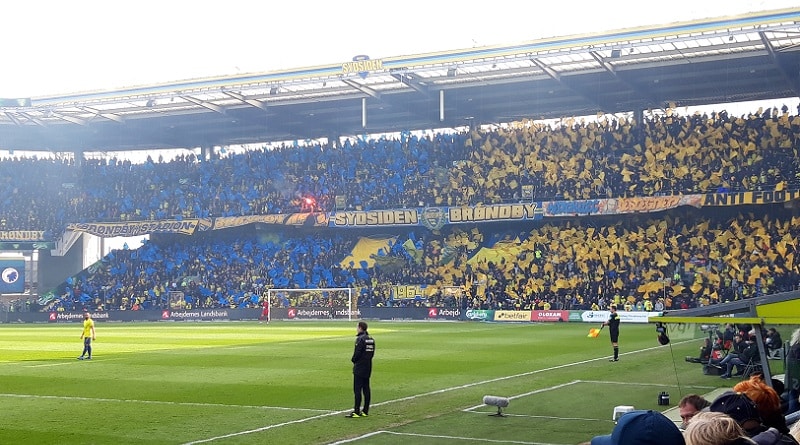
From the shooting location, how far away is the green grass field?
1570 cm

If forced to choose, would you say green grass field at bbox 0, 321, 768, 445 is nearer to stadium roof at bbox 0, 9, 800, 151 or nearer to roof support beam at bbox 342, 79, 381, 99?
stadium roof at bbox 0, 9, 800, 151

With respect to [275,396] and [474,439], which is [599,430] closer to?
[474,439]

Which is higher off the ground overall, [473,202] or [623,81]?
[623,81]

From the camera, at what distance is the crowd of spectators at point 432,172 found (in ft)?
175

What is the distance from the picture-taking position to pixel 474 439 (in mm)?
15219

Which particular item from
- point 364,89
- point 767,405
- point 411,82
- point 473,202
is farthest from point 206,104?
point 767,405

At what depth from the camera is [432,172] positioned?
63688 millimetres

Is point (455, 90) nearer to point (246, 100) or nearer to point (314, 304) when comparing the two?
point (246, 100)

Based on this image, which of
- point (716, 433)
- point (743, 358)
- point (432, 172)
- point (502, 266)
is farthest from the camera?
point (432, 172)

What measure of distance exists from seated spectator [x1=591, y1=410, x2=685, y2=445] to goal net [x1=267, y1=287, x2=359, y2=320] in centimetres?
5421

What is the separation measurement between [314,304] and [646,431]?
56.0 meters

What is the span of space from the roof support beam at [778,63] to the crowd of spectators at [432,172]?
1.90 meters

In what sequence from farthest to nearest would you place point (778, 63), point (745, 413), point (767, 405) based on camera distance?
point (778, 63)
point (767, 405)
point (745, 413)

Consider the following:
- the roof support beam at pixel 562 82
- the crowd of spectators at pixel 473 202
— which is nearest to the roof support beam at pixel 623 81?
the crowd of spectators at pixel 473 202
